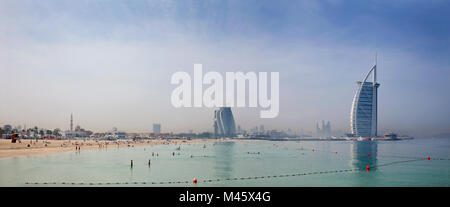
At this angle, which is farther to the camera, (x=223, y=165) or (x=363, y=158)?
(x=363, y=158)

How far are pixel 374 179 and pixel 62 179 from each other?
39.6 metres

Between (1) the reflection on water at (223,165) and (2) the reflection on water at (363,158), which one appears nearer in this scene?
(1) the reflection on water at (223,165)

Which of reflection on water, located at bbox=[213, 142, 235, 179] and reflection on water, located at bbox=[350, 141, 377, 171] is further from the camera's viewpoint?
reflection on water, located at bbox=[350, 141, 377, 171]

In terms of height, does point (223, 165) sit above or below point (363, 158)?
above
